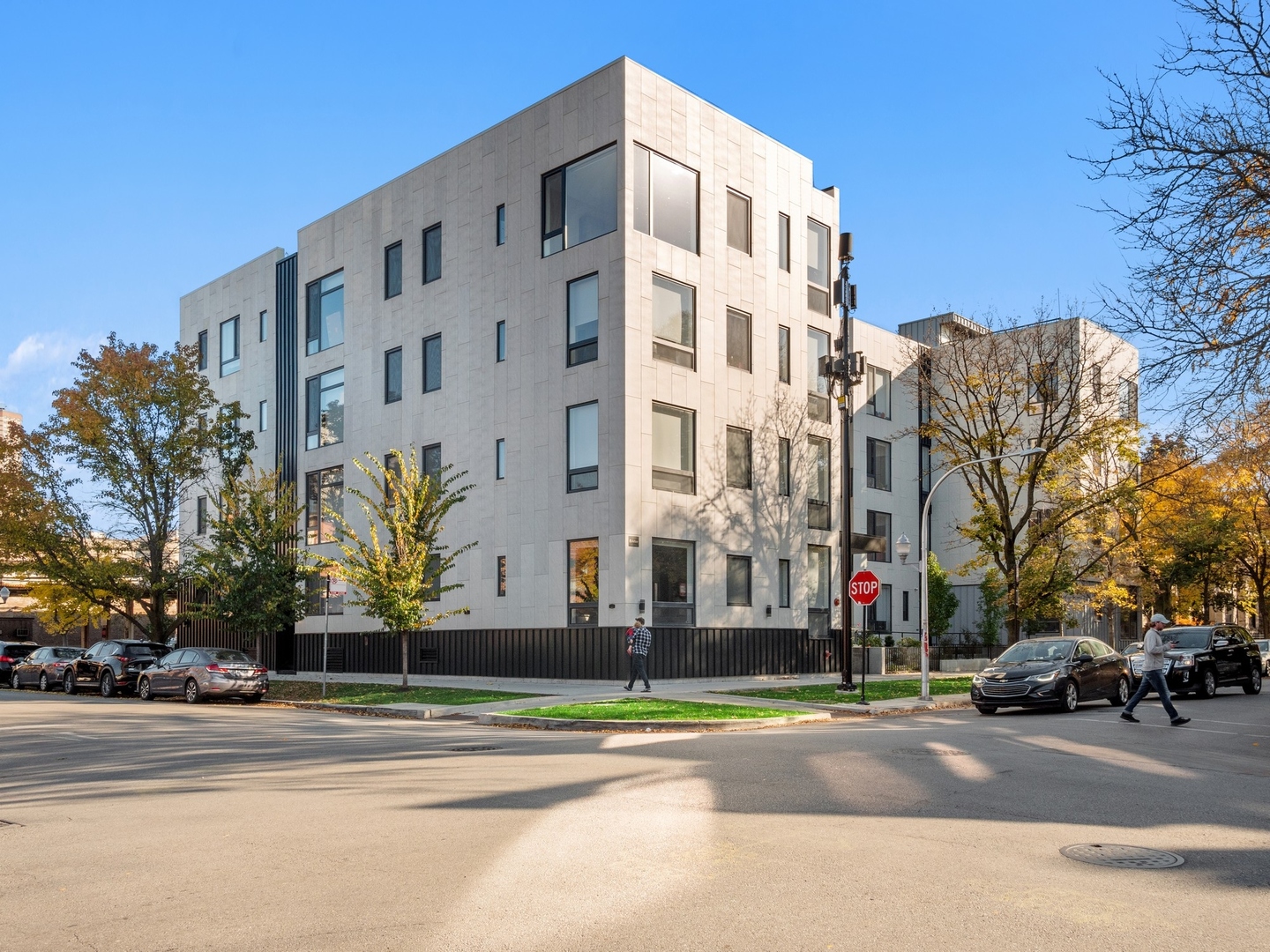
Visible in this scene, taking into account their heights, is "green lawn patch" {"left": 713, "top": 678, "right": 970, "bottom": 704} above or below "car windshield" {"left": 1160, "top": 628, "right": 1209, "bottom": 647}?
below

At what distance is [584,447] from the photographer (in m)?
31.2

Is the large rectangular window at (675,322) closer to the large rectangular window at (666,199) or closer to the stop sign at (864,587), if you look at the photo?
the large rectangular window at (666,199)

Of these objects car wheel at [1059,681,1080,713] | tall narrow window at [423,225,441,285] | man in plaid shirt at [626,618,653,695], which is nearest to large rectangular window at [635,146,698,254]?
tall narrow window at [423,225,441,285]

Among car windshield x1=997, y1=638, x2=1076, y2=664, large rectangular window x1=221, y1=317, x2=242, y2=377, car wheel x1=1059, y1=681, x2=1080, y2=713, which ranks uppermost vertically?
large rectangular window x1=221, y1=317, x2=242, y2=377

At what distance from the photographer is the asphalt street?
610 cm

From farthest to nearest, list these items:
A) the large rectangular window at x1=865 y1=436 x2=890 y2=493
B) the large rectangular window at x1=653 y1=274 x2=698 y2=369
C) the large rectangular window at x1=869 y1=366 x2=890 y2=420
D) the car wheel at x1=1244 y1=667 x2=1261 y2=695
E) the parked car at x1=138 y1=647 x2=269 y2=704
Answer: the large rectangular window at x1=865 y1=436 x2=890 y2=493, the large rectangular window at x1=869 y1=366 x2=890 y2=420, the large rectangular window at x1=653 y1=274 x2=698 y2=369, the car wheel at x1=1244 y1=667 x2=1261 y2=695, the parked car at x1=138 y1=647 x2=269 y2=704

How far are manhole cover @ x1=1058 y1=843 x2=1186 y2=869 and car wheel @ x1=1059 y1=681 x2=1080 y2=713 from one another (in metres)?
14.0

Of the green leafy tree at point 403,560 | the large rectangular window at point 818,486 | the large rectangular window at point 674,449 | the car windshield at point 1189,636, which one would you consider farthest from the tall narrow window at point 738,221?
the car windshield at point 1189,636

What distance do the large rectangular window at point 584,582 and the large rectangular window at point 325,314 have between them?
15252 mm

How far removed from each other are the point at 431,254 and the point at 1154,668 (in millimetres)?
26722

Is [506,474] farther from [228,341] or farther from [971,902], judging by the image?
[971,902]

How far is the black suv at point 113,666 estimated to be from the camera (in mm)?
31094

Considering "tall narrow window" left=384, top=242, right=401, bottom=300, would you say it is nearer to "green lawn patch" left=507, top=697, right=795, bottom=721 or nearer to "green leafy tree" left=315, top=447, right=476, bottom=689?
"green leafy tree" left=315, top=447, right=476, bottom=689

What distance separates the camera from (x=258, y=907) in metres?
6.55
